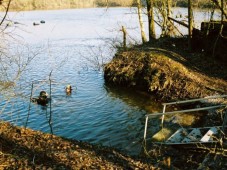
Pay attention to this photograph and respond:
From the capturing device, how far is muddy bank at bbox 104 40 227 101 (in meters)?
16.7

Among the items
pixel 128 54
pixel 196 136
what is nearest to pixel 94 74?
pixel 128 54

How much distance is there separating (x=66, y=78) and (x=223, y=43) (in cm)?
1123

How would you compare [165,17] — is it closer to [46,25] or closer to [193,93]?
[193,93]

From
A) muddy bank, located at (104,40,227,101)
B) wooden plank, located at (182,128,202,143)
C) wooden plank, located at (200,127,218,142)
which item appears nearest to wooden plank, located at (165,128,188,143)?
wooden plank, located at (182,128,202,143)

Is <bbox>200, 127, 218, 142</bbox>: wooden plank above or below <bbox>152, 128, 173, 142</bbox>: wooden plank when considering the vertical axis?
above

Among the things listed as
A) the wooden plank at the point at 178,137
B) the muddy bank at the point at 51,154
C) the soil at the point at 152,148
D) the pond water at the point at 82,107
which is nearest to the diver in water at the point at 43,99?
the pond water at the point at 82,107

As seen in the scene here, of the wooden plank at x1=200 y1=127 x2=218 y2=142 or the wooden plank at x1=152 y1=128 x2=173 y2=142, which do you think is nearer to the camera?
the wooden plank at x1=200 y1=127 x2=218 y2=142

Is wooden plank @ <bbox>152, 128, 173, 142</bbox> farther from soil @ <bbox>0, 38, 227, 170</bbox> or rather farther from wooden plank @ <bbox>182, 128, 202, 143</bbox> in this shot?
wooden plank @ <bbox>182, 128, 202, 143</bbox>

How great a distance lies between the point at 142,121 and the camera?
14938 millimetres

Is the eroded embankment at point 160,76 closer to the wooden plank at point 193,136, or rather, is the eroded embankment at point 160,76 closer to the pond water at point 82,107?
the pond water at point 82,107

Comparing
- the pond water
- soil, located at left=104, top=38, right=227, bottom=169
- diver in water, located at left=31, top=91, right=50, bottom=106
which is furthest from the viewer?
diver in water, located at left=31, top=91, right=50, bottom=106

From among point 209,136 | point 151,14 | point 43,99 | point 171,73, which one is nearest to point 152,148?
A: point 209,136

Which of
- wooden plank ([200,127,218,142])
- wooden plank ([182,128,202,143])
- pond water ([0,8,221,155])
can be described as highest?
wooden plank ([200,127,218,142])

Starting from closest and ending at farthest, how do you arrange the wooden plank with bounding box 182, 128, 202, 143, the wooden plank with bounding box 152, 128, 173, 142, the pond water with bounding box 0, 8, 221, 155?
the wooden plank with bounding box 182, 128, 202, 143
the wooden plank with bounding box 152, 128, 173, 142
the pond water with bounding box 0, 8, 221, 155
